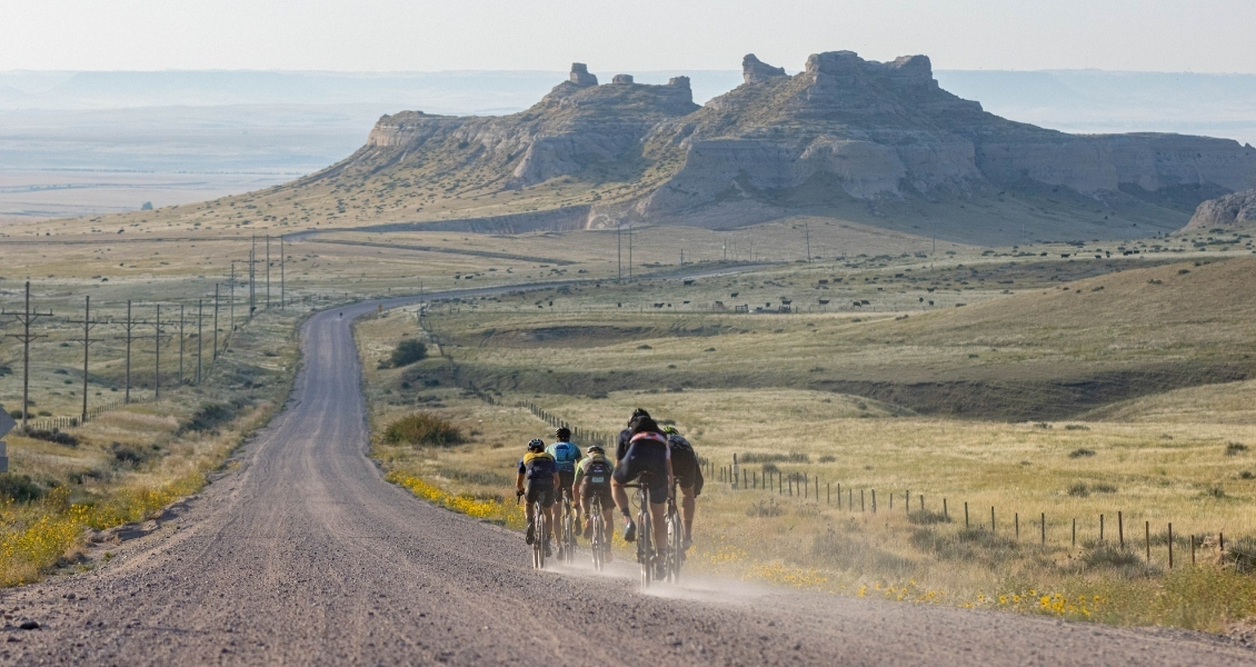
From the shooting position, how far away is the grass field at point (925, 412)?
71.9 ft

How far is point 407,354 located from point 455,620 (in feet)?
282

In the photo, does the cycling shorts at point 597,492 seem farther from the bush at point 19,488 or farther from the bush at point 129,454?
the bush at point 129,454

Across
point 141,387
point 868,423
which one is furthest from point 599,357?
point 868,423

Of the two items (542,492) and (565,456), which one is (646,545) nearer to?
(542,492)

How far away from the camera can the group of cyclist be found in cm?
1766

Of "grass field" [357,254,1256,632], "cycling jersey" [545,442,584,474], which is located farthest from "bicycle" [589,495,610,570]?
"grass field" [357,254,1256,632]

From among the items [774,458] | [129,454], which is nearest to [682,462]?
[774,458]

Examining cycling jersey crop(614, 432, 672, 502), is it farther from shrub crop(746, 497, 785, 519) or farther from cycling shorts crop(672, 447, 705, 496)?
shrub crop(746, 497, 785, 519)

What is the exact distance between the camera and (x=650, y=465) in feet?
57.7

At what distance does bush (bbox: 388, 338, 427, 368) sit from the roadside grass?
7.05 meters

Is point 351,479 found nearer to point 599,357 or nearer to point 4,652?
point 4,652

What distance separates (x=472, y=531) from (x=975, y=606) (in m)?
12.2

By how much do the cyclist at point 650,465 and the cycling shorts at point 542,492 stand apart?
10.8ft

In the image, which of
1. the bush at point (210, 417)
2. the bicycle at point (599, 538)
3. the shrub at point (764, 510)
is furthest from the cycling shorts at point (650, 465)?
the bush at point (210, 417)
